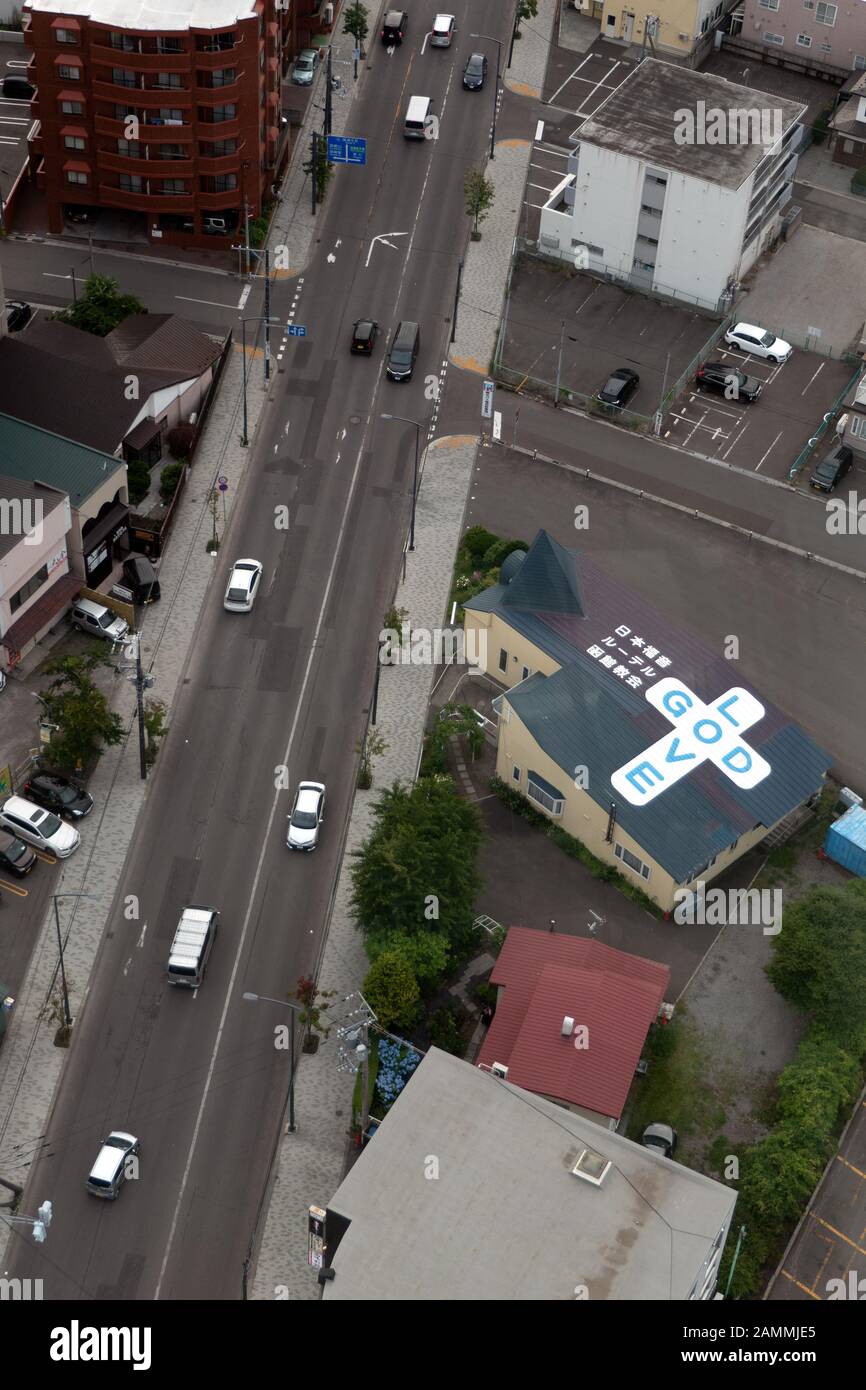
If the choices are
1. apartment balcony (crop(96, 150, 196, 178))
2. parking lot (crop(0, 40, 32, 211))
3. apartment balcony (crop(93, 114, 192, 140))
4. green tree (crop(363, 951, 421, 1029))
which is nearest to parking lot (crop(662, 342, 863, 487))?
apartment balcony (crop(96, 150, 196, 178))

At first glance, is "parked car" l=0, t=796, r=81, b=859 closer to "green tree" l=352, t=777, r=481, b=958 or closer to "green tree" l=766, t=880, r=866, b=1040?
"green tree" l=352, t=777, r=481, b=958

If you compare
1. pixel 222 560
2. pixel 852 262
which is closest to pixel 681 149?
pixel 852 262

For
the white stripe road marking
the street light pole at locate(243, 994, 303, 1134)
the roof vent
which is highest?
the white stripe road marking

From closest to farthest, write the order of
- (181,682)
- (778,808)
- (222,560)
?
(778,808), (181,682), (222,560)

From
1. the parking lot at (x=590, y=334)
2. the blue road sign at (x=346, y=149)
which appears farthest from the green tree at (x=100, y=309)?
the parking lot at (x=590, y=334)

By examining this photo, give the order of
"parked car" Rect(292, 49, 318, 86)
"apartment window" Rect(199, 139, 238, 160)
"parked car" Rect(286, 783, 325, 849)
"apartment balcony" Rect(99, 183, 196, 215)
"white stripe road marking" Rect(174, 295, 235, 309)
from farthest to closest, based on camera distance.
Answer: "parked car" Rect(292, 49, 318, 86), "apartment balcony" Rect(99, 183, 196, 215), "white stripe road marking" Rect(174, 295, 235, 309), "apartment window" Rect(199, 139, 238, 160), "parked car" Rect(286, 783, 325, 849)

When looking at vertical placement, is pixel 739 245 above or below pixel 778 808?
above

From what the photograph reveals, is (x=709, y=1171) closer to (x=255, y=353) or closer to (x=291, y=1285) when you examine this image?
(x=291, y=1285)
